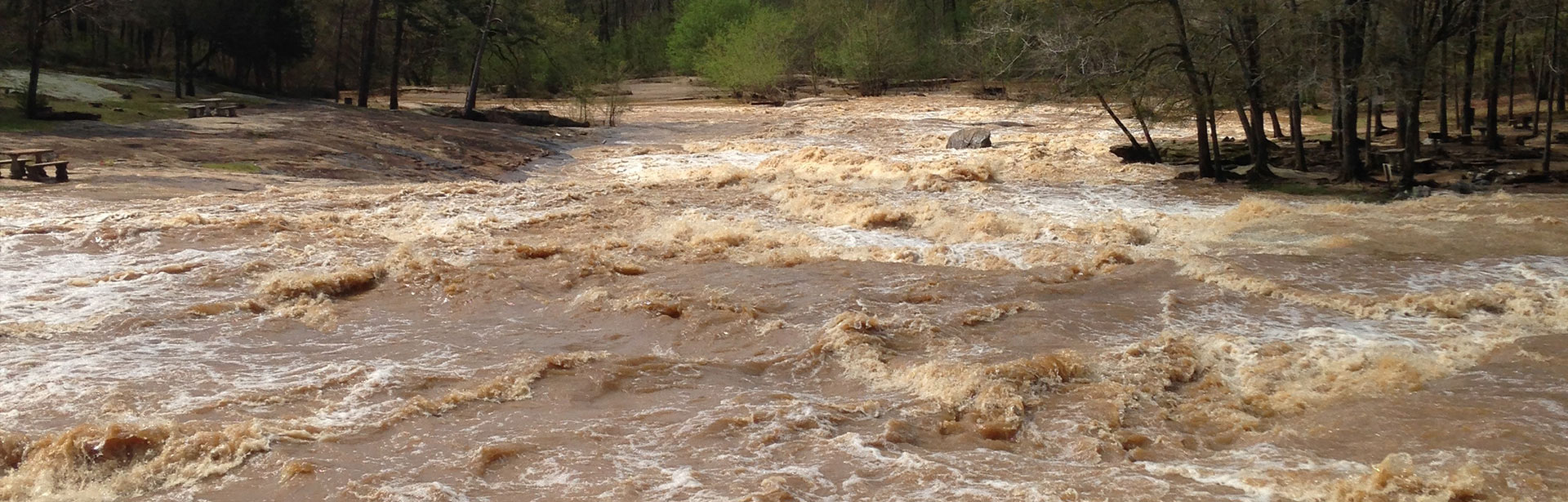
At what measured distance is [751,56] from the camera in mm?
46938

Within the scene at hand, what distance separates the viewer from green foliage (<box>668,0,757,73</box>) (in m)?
57.8

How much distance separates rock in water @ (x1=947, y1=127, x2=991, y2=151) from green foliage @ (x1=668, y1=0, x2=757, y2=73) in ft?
104

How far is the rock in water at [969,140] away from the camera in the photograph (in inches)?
1037

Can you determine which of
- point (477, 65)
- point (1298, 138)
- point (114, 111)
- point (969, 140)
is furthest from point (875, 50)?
point (114, 111)

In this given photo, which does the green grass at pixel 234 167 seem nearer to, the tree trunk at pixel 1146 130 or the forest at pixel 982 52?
the forest at pixel 982 52

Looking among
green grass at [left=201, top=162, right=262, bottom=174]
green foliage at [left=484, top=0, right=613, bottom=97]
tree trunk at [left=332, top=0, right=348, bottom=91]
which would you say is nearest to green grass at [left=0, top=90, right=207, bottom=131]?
green grass at [left=201, top=162, right=262, bottom=174]

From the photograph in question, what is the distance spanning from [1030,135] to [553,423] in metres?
22.1

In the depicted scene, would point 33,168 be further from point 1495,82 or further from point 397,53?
point 1495,82

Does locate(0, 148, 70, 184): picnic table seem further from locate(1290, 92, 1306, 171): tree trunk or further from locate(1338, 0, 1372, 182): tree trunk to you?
locate(1290, 92, 1306, 171): tree trunk

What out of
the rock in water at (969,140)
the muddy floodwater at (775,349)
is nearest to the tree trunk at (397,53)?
the rock in water at (969,140)

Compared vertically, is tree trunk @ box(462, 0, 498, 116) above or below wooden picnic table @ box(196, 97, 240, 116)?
above

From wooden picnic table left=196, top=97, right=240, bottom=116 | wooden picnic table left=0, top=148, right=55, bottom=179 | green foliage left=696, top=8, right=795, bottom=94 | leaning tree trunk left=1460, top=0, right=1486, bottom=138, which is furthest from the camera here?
green foliage left=696, top=8, right=795, bottom=94

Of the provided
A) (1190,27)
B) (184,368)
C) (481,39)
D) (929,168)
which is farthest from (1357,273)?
(481,39)

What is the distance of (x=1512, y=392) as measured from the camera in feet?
27.5
